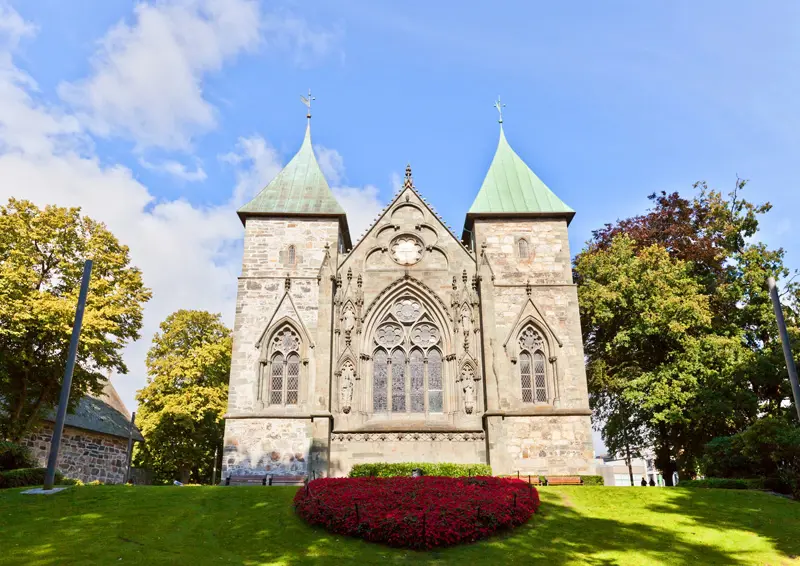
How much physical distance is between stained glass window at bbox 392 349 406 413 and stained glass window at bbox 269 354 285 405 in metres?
4.49

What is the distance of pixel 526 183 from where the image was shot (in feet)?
102

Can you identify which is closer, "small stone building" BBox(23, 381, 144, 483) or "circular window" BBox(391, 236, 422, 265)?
"circular window" BBox(391, 236, 422, 265)

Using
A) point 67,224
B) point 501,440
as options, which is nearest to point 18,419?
point 67,224

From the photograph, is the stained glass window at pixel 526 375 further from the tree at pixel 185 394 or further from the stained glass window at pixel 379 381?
the tree at pixel 185 394

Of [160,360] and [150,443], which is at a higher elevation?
[160,360]

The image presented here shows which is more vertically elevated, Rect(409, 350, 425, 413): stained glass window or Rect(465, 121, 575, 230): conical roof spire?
Rect(465, 121, 575, 230): conical roof spire

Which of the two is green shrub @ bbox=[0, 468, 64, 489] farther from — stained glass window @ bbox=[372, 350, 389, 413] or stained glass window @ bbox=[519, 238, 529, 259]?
stained glass window @ bbox=[519, 238, 529, 259]

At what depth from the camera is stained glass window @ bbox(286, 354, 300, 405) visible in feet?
85.7

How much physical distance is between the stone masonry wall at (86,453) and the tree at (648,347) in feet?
83.3

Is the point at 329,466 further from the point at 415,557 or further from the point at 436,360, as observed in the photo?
the point at 415,557

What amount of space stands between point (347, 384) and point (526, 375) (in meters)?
7.24

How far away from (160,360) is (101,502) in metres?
22.3

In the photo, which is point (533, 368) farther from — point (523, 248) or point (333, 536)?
point (333, 536)

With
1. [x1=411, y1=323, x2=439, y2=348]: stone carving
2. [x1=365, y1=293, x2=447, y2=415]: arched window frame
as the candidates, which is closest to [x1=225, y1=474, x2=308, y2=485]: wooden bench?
[x1=365, y1=293, x2=447, y2=415]: arched window frame
